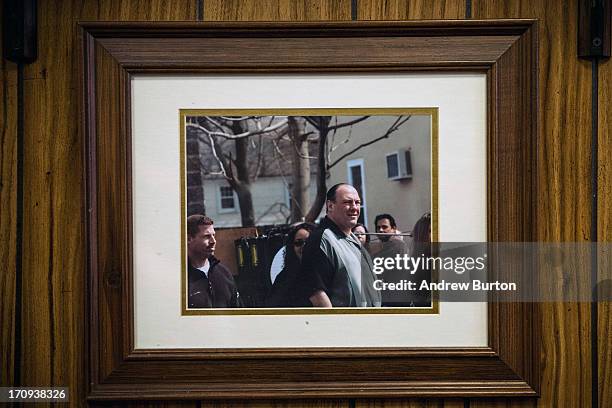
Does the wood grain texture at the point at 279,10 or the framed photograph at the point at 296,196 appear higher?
the wood grain texture at the point at 279,10

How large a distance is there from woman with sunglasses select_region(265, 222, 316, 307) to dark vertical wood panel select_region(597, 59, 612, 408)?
47 cm

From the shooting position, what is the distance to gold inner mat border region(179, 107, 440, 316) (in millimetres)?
932

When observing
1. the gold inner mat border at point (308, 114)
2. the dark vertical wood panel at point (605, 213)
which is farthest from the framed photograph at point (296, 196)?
the dark vertical wood panel at point (605, 213)

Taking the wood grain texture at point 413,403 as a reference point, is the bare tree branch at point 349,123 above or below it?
above

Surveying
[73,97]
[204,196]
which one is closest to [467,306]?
[204,196]

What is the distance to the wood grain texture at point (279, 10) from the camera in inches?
36.8

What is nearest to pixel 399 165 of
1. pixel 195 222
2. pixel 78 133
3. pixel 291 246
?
pixel 291 246

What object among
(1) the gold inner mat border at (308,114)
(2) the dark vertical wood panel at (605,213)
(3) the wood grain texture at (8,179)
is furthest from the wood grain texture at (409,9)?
(3) the wood grain texture at (8,179)


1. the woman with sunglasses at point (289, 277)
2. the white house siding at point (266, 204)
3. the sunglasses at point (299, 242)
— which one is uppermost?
the white house siding at point (266, 204)

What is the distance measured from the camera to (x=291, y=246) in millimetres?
937

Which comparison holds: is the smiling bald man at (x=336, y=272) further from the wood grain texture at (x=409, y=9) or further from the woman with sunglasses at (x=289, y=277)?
the wood grain texture at (x=409, y=9)

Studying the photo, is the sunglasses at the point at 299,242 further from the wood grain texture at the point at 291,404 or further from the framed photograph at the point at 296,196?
the wood grain texture at the point at 291,404

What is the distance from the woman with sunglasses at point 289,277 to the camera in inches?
36.9

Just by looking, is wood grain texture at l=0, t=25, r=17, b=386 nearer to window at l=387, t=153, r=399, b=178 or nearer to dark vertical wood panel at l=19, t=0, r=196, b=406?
dark vertical wood panel at l=19, t=0, r=196, b=406
